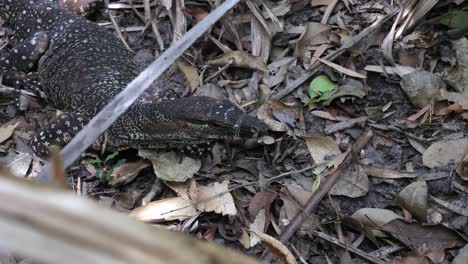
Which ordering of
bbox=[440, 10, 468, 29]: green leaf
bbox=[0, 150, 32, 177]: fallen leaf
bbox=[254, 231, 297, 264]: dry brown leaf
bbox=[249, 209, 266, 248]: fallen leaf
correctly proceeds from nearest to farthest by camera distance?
1. bbox=[254, 231, 297, 264]: dry brown leaf
2. bbox=[249, 209, 266, 248]: fallen leaf
3. bbox=[440, 10, 468, 29]: green leaf
4. bbox=[0, 150, 32, 177]: fallen leaf

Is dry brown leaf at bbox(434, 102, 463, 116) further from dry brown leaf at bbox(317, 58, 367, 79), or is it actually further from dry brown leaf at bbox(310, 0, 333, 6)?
dry brown leaf at bbox(310, 0, 333, 6)

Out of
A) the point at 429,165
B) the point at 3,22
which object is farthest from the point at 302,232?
the point at 3,22

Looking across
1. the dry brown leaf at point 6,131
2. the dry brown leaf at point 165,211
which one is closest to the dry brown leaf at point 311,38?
the dry brown leaf at point 165,211

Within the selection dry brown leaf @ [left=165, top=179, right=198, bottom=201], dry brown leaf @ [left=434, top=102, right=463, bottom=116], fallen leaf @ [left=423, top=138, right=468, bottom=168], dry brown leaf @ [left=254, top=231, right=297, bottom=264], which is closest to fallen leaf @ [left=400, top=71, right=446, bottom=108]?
dry brown leaf @ [left=434, top=102, right=463, bottom=116]

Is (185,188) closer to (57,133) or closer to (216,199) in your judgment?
(216,199)

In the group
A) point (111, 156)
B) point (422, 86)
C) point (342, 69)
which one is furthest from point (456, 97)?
point (111, 156)

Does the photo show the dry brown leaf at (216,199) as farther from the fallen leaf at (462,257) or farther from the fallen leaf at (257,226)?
the fallen leaf at (462,257)
